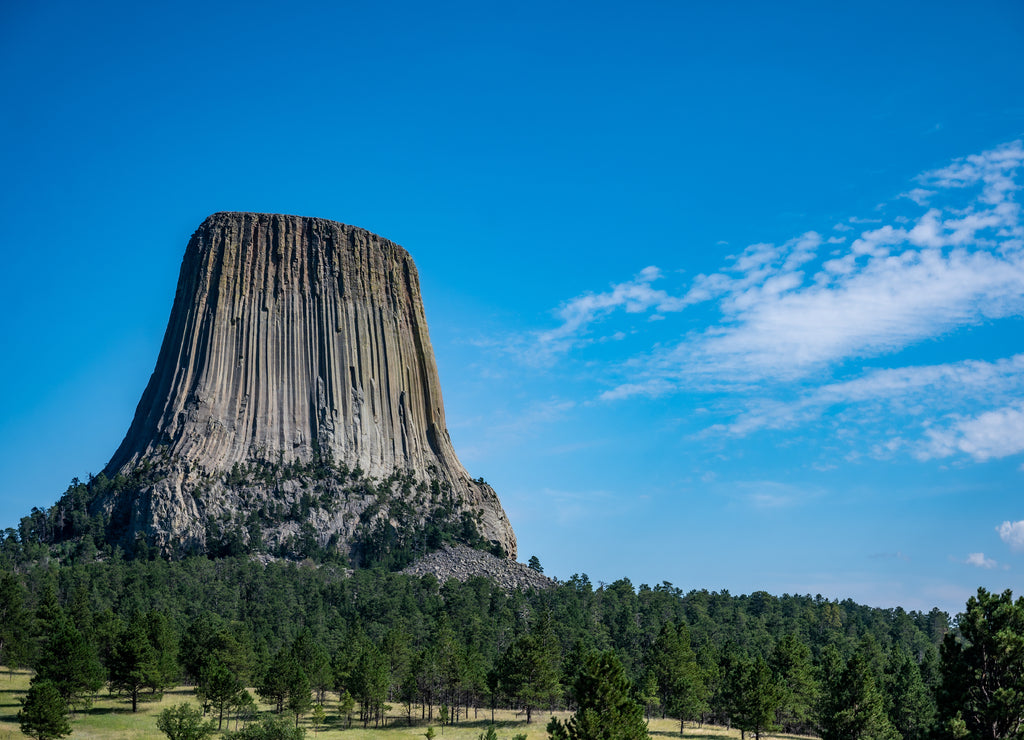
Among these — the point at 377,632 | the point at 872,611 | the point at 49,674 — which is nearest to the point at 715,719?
the point at 377,632

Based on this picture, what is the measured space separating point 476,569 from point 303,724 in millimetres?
74428

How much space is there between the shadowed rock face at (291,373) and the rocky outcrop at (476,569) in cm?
1101

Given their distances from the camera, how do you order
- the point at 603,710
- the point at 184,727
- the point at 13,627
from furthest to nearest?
the point at 13,627
the point at 184,727
the point at 603,710

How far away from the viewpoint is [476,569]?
145750 mm

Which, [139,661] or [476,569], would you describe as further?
[476,569]

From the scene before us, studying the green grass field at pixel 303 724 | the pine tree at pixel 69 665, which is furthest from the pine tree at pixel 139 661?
the pine tree at pixel 69 665

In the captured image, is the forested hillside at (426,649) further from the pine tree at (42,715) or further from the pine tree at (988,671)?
the pine tree at (42,715)

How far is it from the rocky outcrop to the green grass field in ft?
189

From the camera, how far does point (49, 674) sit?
6388 cm

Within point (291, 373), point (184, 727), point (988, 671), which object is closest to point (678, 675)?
point (988, 671)

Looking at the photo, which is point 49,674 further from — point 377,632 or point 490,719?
point 377,632

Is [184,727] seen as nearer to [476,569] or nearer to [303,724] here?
[303,724]

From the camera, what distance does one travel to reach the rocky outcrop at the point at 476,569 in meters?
142

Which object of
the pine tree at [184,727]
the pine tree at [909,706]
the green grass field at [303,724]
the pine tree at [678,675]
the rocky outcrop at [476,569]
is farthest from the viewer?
the rocky outcrop at [476,569]
